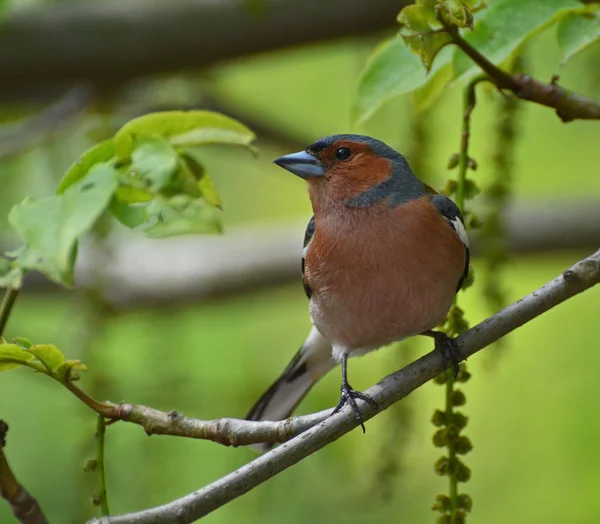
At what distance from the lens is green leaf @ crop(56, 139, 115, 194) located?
7.79 ft

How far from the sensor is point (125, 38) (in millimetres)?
3918

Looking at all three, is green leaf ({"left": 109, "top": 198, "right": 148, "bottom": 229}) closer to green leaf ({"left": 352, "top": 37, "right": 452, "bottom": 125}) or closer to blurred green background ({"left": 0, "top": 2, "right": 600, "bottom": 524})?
green leaf ({"left": 352, "top": 37, "right": 452, "bottom": 125})

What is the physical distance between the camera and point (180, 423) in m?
2.18

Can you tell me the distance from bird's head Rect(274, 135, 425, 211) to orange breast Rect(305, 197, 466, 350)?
0.25ft

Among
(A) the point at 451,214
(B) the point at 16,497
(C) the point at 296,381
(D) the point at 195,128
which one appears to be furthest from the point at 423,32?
(C) the point at 296,381

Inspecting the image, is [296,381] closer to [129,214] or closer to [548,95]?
[129,214]

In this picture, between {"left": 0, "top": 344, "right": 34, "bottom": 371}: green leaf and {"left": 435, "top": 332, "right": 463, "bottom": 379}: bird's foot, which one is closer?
{"left": 0, "top": 344, "right": 34, "bottom": 371}: green leaf

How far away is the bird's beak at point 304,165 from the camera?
126 inches

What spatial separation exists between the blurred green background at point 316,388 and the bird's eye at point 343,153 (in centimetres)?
22

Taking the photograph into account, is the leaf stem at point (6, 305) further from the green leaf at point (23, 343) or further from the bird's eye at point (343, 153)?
the bird's eye at point (343, 153)

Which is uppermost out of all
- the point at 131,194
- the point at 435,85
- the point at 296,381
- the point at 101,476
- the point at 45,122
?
the point at 435,85

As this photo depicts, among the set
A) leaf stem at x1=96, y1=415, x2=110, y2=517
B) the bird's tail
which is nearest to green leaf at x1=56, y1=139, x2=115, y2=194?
leaf stem at x1=96, y1=415, x2=110, y2=517

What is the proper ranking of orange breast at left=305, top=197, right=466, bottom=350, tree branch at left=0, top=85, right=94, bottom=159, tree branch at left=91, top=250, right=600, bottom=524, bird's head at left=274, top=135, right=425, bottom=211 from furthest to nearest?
tree branch at left=0, top=85, right=94, bottom=159, bird's head at left=274, top=135, right=425, bottom=211, orange breast at left=305, top=197, right=466, bottom=350, tree branch at left=91, top=250, right=600, bottom=524

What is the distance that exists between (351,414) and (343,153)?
1.36 m
